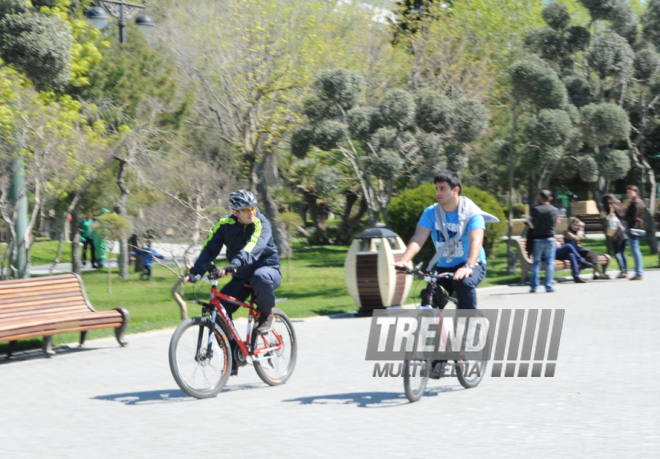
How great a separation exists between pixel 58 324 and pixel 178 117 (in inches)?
625

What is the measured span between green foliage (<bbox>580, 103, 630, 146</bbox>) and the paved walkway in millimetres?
11259

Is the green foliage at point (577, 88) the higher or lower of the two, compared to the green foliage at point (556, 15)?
lower

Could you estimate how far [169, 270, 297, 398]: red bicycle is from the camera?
6789mm

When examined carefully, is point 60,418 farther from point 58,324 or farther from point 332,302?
point 332,302

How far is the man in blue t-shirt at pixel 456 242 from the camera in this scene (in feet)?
22.5

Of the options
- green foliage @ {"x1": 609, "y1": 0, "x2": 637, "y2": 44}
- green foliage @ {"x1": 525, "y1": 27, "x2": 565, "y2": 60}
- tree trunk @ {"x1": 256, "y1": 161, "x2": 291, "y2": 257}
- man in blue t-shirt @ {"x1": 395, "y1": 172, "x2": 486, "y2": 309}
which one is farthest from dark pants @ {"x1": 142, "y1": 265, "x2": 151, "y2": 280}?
man in blue t-shirt @ {"x1": 395, "y1": 172, "x2": 486, "y2": 309}

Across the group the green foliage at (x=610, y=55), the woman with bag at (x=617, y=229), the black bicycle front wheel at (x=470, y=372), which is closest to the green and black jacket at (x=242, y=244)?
the black bicycle front wheel at (x=470, y=372)

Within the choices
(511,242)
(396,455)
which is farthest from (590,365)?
(511,242)

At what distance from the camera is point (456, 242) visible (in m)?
6.96

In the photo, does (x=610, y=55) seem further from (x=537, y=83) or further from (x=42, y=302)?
(x=42, y=302)

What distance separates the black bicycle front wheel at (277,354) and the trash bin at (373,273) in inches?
200

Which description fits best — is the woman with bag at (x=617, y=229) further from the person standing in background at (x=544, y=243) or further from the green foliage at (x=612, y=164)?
the green foliage at (x=612, y=164)

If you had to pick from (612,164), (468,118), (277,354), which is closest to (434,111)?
(468,118)

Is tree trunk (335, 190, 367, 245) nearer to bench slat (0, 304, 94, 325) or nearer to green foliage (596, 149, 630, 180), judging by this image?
green foliage (596, 149, 630, 180)
